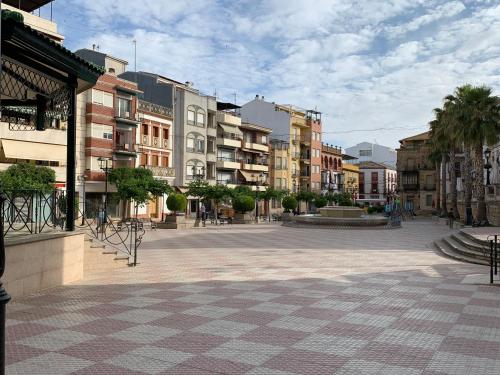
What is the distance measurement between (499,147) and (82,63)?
4033 centimetres

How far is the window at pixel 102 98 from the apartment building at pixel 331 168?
51386 mm

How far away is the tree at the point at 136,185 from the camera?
38031 mm

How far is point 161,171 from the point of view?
165 feet

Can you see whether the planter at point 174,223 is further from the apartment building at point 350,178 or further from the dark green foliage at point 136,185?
the apartment building at point 350,178

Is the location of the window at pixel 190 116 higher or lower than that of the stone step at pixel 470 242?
higher

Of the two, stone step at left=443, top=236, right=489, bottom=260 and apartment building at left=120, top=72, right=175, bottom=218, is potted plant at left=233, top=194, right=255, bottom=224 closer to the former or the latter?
apartment building at left=120, top=72, right=175, bottom=218

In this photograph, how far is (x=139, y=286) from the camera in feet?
36.4

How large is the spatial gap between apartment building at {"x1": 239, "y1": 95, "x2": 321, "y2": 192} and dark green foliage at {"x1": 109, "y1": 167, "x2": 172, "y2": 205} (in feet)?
126

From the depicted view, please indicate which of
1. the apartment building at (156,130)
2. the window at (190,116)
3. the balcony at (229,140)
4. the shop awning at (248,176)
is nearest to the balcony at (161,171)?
the apartment building at (156,130)

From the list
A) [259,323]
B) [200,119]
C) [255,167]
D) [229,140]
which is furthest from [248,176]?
[259,323]

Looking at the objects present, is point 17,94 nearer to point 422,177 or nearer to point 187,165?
point 187,165

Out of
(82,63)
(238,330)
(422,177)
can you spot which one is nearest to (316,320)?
(238,330)

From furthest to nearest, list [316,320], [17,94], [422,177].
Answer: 1. [422,177]
2. [17,94]
3. [316,320]

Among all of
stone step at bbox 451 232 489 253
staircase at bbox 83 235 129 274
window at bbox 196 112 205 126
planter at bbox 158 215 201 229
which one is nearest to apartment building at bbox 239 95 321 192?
window at bbox 196 112 205 126
